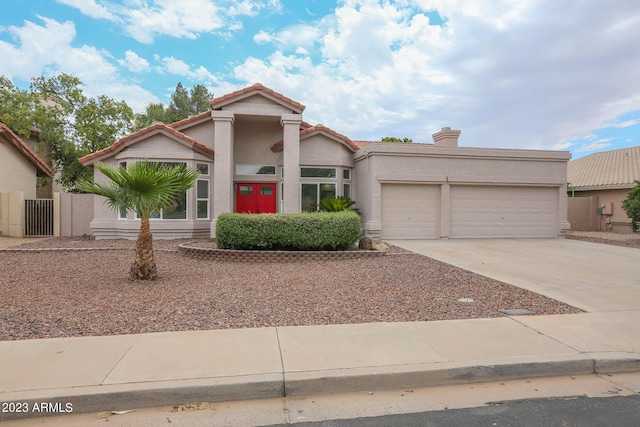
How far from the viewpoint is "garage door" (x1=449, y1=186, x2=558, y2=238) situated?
1611 centimetres

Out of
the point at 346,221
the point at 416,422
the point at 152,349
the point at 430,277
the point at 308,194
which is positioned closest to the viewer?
the point at 416,422

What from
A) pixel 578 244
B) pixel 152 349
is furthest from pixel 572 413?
pixel 578 244

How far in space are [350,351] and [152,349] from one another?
222 cm

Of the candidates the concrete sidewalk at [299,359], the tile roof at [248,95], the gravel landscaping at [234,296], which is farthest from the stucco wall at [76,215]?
the concrete sidewalk at [299,359]

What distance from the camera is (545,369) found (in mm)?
4184

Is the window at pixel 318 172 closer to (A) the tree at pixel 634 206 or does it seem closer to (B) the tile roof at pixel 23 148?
(A) the tree at pixel 634 206

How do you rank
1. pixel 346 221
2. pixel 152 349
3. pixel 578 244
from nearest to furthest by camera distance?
pixel 152 349
pixel 346 221
pixel 578 244

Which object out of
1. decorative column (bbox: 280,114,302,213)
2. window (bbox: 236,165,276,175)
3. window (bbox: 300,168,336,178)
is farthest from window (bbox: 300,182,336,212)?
window (bbox: 236,165,276,175)

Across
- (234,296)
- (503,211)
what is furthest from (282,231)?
(503,211)

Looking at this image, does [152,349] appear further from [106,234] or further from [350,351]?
[106,234]

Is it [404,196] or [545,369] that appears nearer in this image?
[545,369]

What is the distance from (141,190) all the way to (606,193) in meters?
24.6

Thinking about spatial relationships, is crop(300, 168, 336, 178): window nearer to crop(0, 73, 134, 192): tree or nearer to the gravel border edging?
the gravel border edging

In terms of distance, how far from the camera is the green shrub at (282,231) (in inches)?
433
